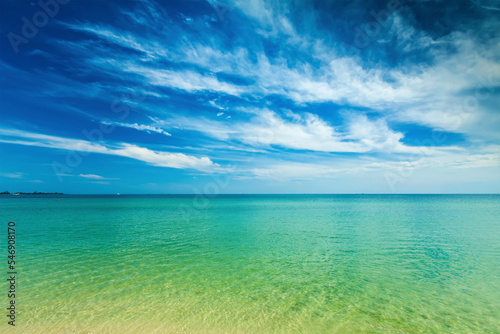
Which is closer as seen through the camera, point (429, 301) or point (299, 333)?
point (299, 333)

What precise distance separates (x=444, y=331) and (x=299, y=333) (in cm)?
486

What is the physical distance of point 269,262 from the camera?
1608 centimetres

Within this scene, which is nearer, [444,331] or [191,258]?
[444,331]

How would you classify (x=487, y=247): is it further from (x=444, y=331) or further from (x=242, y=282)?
(x=242, y=282)

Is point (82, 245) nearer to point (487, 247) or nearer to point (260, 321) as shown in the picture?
point (260, 321)

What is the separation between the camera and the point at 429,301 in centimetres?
1032

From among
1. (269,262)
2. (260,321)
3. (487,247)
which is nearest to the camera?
(260,321)

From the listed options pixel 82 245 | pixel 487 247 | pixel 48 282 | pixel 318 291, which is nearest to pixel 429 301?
pixel 318 291

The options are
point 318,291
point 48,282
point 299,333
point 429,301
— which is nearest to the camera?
point 299,333

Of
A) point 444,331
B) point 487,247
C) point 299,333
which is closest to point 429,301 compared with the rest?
point 444,331

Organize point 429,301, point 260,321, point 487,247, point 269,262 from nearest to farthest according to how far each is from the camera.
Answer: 1. point 260,321
2. point 429,301
3. point 269,262
4. point 487,247

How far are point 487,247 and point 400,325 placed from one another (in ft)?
61.9

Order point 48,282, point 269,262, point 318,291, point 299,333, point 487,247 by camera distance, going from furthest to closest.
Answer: point 487,247 → point 269,262 → point 48,282 → point 318,291 → point 299,333

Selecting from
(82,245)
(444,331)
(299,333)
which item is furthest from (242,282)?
(82,245)
